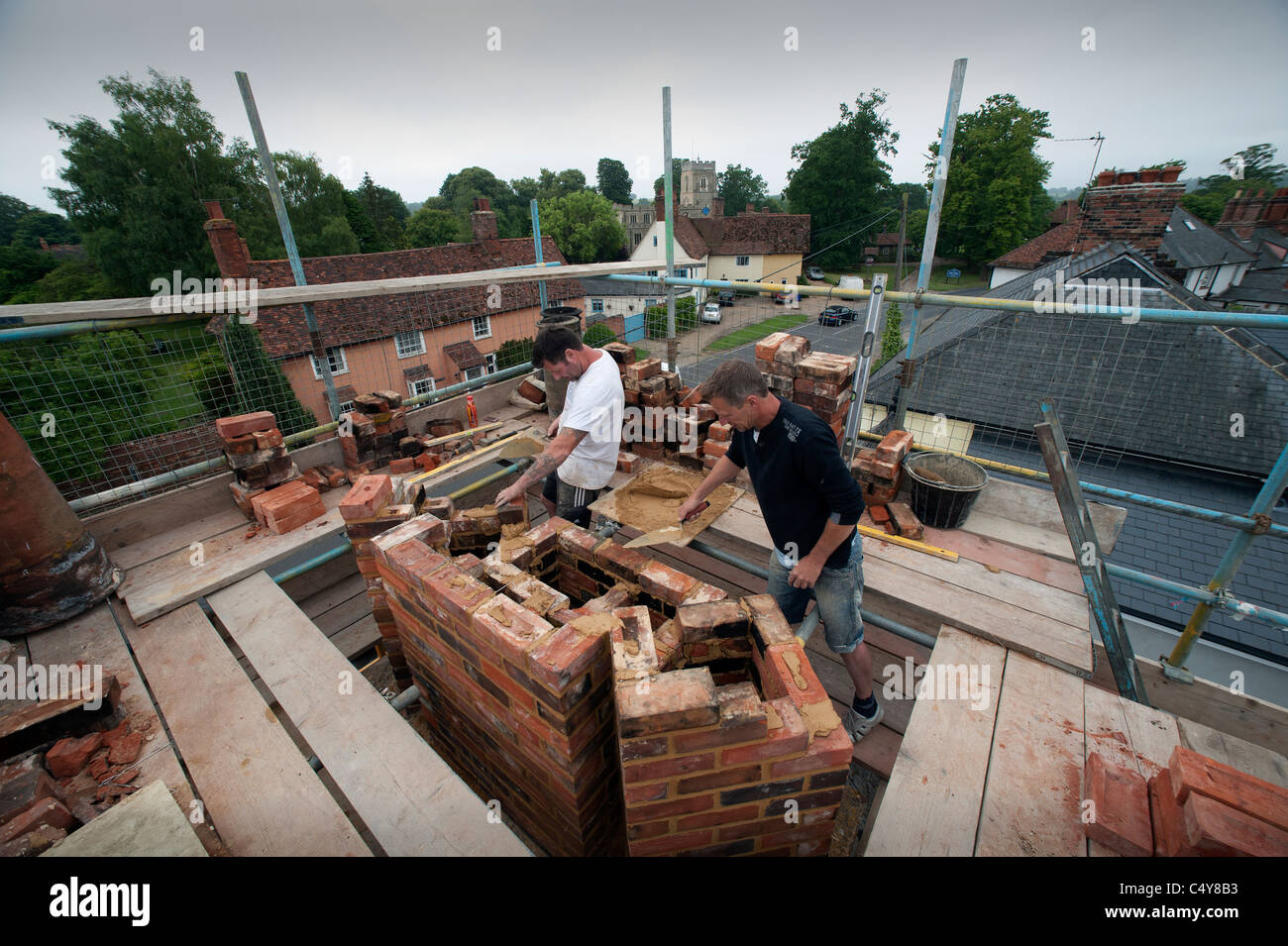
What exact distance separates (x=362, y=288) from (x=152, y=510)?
2332mm

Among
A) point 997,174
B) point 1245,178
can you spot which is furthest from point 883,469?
point 1245,178

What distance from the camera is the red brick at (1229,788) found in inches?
58.5

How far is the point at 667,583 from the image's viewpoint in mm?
2467

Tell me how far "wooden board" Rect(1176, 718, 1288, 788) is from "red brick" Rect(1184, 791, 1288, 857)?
0.88 metres

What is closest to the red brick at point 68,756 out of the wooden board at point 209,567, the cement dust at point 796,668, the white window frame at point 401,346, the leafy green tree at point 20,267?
the wooden board at point 209,567

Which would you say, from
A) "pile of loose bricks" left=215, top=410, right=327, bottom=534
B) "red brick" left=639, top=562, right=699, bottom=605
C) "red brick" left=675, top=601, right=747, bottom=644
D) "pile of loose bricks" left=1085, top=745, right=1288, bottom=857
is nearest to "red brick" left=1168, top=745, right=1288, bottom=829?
"pile of loose bricks" left=1085, top=745, right=1288, bottom=857

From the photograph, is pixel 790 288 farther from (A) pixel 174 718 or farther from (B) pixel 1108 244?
(B) pixel 1108 244

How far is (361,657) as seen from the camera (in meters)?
4.09

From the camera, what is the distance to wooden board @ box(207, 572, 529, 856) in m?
2.00

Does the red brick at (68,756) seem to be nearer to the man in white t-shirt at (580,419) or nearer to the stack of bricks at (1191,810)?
the man in white t-shirt at (580,419)

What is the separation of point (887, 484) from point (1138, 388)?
5.08 meters
